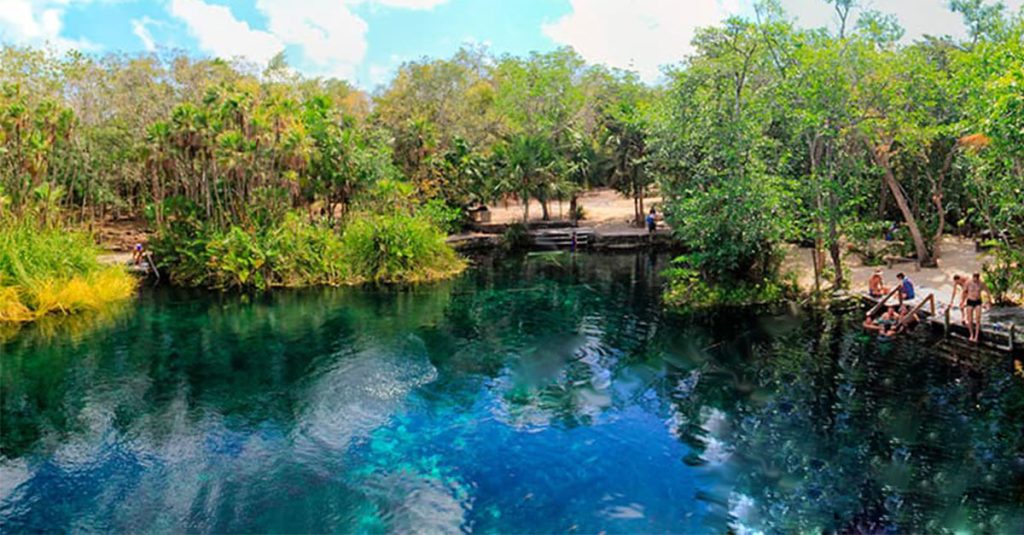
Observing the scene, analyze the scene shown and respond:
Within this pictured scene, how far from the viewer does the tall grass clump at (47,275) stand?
68.3ft

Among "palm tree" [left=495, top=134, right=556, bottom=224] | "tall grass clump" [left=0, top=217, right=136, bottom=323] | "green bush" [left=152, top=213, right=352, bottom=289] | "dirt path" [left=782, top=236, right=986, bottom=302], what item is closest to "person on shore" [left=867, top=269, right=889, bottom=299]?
"dirt path" [left=782, top=236, right=986, bottom=302]

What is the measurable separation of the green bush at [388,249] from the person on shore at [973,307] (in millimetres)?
18870

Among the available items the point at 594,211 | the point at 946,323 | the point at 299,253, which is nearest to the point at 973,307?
the point at 946,323

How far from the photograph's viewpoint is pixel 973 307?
16812 millimetres

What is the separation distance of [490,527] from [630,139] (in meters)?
30.8

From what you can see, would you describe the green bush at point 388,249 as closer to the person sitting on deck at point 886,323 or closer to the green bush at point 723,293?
the green bush at point 723,293

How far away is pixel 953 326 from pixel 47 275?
26.5 metres

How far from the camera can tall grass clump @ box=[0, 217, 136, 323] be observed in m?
20.8

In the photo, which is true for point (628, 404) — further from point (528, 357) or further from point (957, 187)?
point (957, 187)

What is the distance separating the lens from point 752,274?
22.5m

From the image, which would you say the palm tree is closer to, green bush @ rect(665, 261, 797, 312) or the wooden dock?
green bush @ rect(665, 261, 797, 312)

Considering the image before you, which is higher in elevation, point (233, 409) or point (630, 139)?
point (630, 139)

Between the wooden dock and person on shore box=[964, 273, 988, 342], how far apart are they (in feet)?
0.55

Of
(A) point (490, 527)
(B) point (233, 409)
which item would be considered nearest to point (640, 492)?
(A) point (490, 527)
